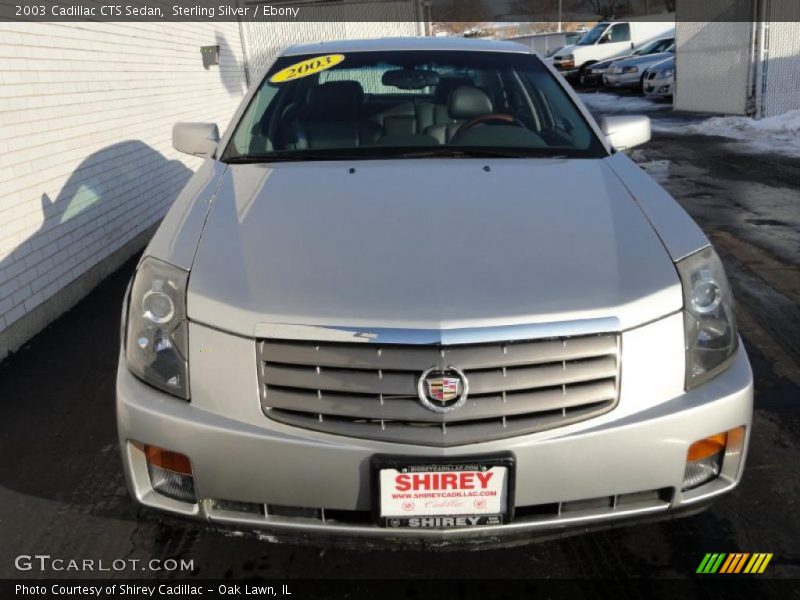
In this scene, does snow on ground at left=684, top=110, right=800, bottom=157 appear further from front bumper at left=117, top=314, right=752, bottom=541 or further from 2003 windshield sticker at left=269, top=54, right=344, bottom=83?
front bumper at left=117, top=314, right=752, bottom=541

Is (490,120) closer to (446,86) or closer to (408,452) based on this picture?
(446,86)

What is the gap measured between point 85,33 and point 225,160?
349 centimetres

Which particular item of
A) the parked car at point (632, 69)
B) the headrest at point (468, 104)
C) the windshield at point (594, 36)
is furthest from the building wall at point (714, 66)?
the headrest at point (468, 104)

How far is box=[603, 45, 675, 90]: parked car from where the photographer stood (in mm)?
22125

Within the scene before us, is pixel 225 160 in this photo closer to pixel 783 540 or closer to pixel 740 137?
pixel 783 540

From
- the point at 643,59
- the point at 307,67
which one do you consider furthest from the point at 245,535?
the point at 643,59

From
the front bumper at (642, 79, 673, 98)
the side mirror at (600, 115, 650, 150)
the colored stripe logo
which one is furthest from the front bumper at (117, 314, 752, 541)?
the front bumper at (642, 79, 673, 98)

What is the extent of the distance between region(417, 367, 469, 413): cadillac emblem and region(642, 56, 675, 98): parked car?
20394 mm

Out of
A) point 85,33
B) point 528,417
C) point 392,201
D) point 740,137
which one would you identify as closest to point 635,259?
point 528,417

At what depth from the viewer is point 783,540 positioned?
2.56 m

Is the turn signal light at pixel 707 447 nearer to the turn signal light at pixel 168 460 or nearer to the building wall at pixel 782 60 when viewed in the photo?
the turn signal light at pixel 168 460

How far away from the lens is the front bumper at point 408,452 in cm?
204

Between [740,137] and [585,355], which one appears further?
[740,137]
